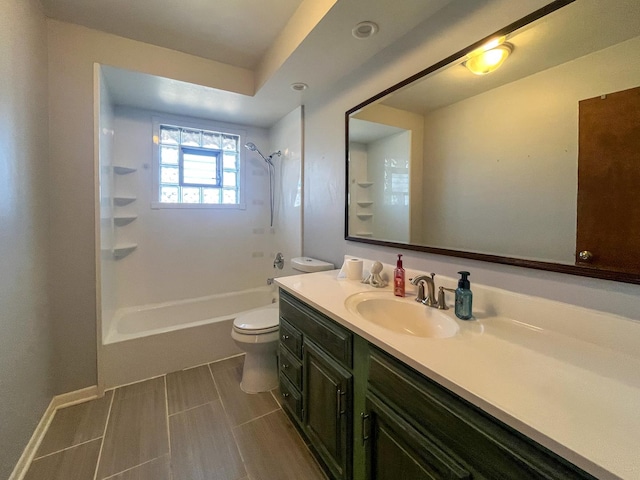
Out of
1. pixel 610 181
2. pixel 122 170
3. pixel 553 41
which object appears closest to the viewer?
pixel 610 181

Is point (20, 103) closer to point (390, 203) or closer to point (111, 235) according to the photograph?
point (111, 235)

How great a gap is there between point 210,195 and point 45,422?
217 cm

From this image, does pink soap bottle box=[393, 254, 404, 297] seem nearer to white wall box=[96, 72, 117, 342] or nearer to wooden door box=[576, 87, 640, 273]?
wooden door box=[576, 87, 640, 273]

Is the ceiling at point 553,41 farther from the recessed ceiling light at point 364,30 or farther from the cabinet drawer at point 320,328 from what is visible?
the cabinet drawer at point 320,328

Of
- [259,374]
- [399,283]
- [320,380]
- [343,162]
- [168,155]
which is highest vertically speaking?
[168,155]

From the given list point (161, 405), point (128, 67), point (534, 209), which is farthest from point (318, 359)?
point (128, 67)

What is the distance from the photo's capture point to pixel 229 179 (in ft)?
10.2

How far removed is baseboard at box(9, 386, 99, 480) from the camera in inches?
50.3

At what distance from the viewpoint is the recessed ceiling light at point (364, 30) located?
137 centimetres

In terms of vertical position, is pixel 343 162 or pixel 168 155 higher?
pixel 168 155

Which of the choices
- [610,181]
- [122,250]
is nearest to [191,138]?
[122,250]

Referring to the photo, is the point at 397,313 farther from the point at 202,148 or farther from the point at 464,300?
the point at 202,148

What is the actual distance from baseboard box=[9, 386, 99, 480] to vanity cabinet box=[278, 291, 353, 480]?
49.9 inches

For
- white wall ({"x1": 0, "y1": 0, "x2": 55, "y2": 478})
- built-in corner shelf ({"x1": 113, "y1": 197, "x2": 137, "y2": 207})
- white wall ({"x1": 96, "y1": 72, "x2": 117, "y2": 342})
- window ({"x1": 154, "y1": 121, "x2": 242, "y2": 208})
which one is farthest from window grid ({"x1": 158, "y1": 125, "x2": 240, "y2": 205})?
white wall ({"x1": 0, "y1": 0, "x2": 55, "y2": 478})
